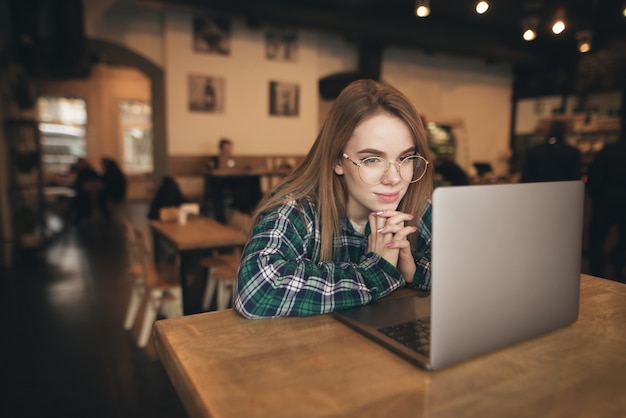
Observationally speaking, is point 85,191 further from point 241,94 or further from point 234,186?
point 241,94

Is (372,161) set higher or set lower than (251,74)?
lower

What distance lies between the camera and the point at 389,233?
1104 millimetres

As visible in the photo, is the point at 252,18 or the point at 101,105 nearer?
the point at 252,18

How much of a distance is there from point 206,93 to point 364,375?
6655 mm

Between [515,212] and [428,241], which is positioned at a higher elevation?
[515,212]

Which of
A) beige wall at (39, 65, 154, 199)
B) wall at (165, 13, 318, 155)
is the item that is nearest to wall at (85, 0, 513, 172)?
wall at (165, 13, 318, 155)

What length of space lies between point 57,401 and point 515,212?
97.1 inches

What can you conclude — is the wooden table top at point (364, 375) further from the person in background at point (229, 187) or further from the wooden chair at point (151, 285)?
the person in background at point (229, 187)

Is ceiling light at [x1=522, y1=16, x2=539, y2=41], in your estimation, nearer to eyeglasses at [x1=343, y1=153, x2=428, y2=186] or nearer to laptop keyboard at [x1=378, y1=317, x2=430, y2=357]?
eyeglasses at [x1=343, y1=153, x2=428, y2=186]

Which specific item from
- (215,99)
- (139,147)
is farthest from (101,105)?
(215,99)

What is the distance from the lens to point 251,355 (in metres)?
0.79

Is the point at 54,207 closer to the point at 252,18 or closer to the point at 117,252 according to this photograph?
the point at 117,252

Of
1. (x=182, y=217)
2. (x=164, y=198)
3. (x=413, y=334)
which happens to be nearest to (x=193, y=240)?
(x=182, y=217)

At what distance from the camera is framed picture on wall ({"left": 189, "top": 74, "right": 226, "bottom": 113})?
674 centimetres
